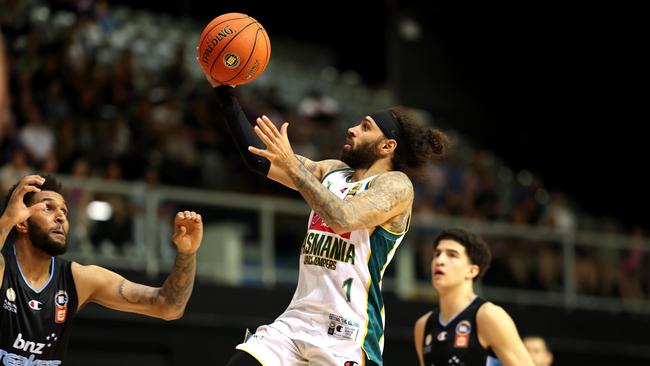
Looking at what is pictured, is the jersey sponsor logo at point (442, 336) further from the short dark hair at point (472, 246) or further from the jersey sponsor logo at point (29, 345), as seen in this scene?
the jersey sponsor logo at point (29, 345)

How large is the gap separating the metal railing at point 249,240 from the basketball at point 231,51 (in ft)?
16.7

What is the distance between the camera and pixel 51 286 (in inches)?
234

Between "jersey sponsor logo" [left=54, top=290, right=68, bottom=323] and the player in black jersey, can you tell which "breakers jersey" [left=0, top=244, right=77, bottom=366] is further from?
the player in black jersey

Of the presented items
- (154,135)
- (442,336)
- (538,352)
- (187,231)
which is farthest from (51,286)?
(154,135)

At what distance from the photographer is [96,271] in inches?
244

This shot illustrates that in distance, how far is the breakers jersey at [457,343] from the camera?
22.5ft

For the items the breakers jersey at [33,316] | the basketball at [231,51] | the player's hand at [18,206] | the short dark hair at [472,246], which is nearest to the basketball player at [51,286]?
the breakers jersey at [33,316]

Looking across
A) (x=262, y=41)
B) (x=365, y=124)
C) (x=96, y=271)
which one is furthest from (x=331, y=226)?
(x=96, y=271)

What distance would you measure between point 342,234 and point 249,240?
6264mm

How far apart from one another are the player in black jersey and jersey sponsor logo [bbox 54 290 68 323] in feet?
8.31

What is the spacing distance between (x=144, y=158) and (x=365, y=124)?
22.4ft

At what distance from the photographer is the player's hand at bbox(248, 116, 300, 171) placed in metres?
5.14

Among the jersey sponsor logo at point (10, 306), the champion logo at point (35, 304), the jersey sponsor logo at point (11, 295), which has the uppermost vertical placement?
the jersey sponsor logo at point (11, 295)

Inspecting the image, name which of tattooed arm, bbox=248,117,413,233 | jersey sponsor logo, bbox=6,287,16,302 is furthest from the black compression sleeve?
jersey sponsor logo, bbox=6,287,16,302
